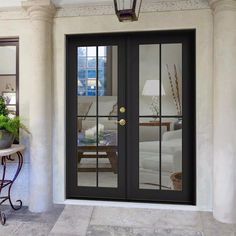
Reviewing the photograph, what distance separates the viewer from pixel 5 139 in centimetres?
276

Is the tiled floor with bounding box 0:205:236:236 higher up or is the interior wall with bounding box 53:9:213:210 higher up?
the interior wall with bounding box 53:9:213:210

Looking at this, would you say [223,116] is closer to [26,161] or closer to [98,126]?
[98,126]

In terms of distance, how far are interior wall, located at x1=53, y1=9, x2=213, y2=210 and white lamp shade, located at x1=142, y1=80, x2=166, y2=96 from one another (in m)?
0.45

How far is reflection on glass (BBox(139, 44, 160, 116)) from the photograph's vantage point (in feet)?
10.3

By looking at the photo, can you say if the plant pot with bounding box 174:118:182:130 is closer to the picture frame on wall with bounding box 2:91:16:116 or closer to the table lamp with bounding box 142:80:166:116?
the table lamp with bounding box 142:80:166:116

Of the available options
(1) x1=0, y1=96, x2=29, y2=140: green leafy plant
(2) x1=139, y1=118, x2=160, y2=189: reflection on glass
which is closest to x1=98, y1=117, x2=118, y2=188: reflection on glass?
(2) x1=139, y1=118, x2=160, y2=189: reflection on glass

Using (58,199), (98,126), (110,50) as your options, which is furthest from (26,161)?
(110,50)

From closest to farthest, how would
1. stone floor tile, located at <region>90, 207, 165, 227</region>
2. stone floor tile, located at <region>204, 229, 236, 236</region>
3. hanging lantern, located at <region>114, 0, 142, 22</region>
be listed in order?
hanging lantern, located at <region>114, 0, 142, 22</region>, stone floor tile, located at <region>204, 229, 236, 236</region>, stone floor tile, located at <region>90, 207, 165, 227</region>

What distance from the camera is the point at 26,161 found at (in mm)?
3186

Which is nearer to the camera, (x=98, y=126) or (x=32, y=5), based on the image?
(x=32, y=5)

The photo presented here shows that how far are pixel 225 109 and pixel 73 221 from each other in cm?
194

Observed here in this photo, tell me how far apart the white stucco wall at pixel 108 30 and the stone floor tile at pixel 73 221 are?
0.26m

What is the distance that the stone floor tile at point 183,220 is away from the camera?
2.66 m

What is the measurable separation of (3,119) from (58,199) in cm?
115
